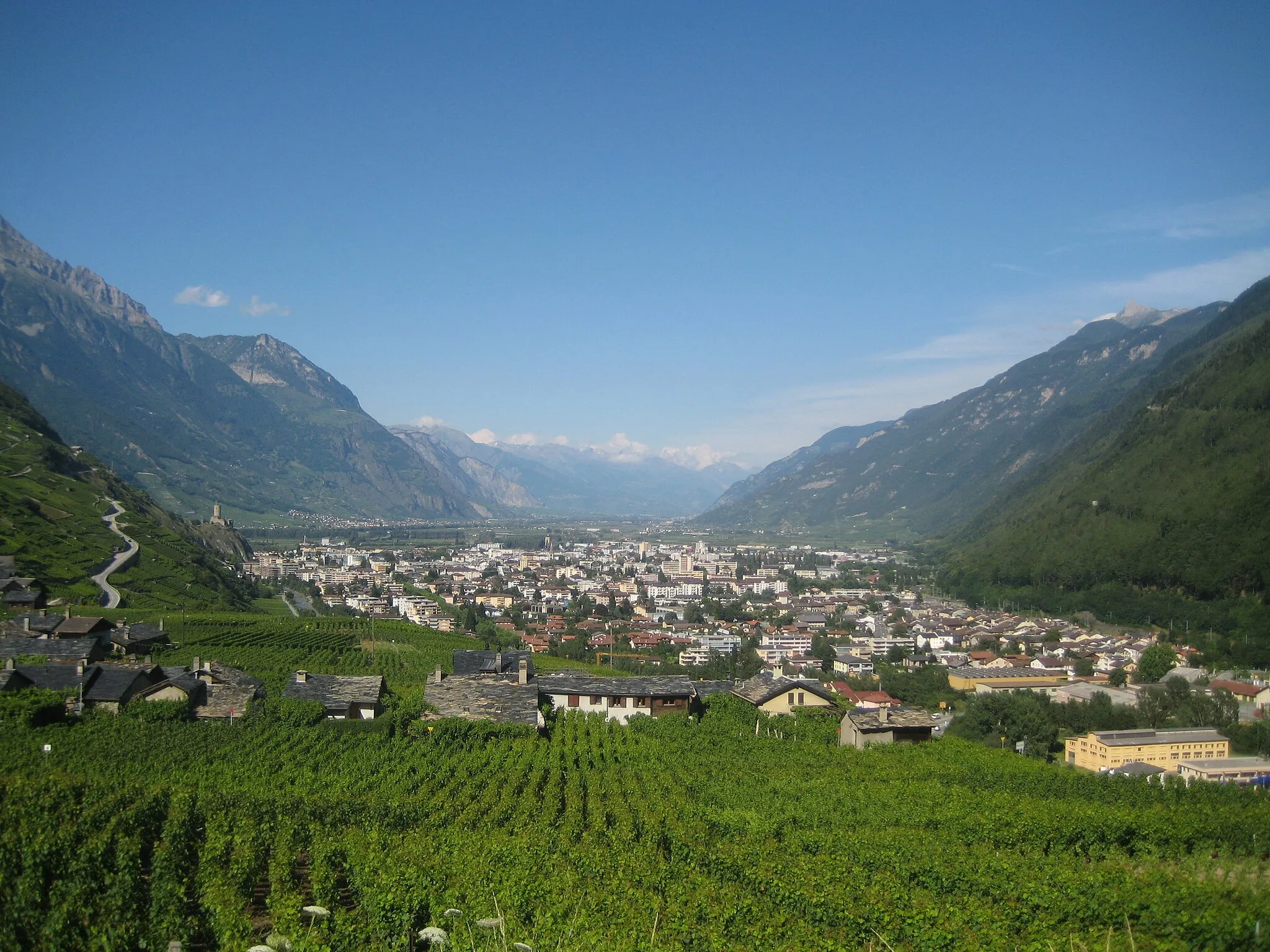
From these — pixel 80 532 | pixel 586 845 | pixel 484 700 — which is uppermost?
pixel 80 532

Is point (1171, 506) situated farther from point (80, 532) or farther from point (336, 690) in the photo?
point (80, 532)

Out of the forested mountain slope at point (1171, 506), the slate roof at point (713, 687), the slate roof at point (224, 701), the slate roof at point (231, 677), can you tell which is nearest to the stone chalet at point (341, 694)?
the slate roof at point (231, 677)

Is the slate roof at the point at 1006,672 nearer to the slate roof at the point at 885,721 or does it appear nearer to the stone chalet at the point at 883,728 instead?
the slate roof at the point at 885,721

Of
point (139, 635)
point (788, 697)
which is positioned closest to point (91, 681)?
point (139, 635)

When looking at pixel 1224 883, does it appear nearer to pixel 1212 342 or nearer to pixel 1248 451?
pixel 1248 451

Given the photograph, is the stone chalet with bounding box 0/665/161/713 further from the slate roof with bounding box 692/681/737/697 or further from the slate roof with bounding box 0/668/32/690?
the slate roof with bounding box 692/681/737/697
